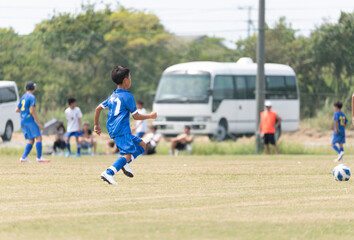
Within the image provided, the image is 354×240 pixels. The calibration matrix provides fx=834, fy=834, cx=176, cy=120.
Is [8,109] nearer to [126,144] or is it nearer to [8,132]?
[8,132]

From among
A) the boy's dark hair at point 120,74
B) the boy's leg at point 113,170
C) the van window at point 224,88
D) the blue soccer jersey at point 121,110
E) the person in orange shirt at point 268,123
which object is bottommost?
the person in orange shirt at point 268,123

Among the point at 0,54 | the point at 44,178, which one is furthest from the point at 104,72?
the point at 44,178

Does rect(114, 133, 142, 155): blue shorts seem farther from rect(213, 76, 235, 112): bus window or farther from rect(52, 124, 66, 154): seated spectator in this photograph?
rect(213, 76, 235, 112): bus window

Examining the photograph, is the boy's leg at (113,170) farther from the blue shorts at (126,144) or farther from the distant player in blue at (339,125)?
the distant player in blue at (339,125)

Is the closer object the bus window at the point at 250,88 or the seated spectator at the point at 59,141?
the seated spectator at the point at 59,141

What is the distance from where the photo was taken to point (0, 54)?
26.7 m

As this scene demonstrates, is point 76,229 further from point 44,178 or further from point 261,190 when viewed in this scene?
point 44,178

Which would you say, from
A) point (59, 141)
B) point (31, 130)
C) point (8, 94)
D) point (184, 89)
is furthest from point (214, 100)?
point (31, 130)

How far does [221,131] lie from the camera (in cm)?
3062

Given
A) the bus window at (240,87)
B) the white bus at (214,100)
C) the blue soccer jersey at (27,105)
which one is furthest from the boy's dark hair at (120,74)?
the bus window at (240,87)

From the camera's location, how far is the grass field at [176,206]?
7.71 m

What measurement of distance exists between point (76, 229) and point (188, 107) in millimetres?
22722

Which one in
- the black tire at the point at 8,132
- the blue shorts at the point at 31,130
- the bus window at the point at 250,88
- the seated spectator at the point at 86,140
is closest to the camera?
the blue shorts at the point at 31,130

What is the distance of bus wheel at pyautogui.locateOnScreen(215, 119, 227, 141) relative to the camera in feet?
99.5
